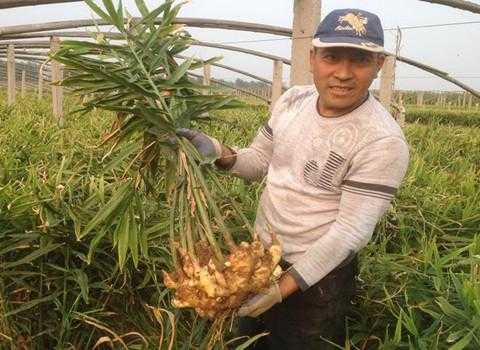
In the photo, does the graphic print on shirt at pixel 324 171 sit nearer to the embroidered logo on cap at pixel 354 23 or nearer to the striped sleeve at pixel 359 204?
the striped sleeve at pixel 359 204

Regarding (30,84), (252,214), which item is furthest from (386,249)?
(30,84)

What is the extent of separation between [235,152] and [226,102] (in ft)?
0.96

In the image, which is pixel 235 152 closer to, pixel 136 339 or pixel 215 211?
pixel 215 211

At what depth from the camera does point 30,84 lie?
21547mm

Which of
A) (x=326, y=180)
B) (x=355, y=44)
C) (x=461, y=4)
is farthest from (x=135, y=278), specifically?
(x=461, y=4)

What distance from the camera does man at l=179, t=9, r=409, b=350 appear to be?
1.46m

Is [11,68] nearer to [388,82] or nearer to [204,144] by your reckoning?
[388,82]

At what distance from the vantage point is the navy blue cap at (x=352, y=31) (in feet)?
4.75

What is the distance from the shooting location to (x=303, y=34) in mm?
2627

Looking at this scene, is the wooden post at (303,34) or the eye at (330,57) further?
the wooden post at (303,34)

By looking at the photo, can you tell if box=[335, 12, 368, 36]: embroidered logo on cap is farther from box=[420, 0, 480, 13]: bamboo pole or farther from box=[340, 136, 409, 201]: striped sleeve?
box=[420, 0, 480, 13]: bamboo pole

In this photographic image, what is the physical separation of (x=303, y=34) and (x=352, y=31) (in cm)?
121

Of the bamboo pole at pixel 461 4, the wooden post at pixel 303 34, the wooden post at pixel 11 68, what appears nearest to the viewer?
the wooden post at pixel 303 34

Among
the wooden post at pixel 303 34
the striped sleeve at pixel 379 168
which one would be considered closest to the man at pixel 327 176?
the striped sleeve at pixel 379 168
